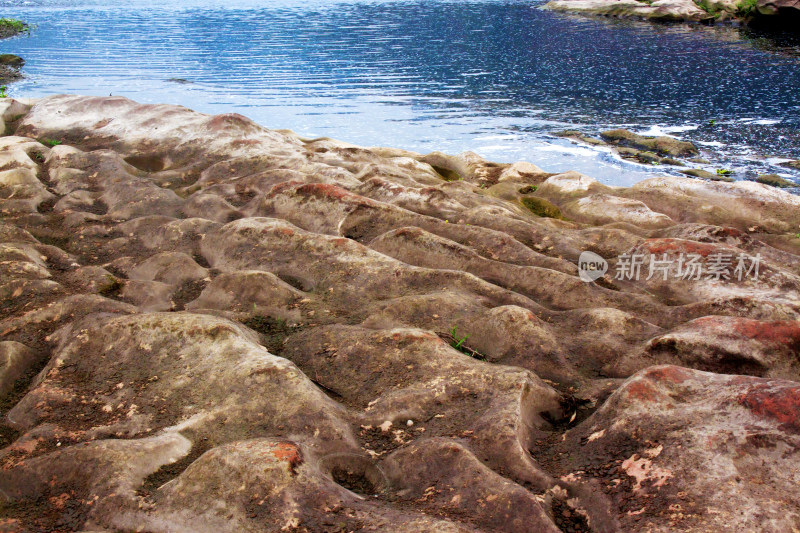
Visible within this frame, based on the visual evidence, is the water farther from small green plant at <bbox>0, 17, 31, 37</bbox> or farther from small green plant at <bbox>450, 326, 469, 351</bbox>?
small green plant at <bbox>450, 326, 469, 351</bbox>

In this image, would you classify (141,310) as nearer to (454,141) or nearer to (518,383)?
(518,383)

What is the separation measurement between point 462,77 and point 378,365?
47.2m

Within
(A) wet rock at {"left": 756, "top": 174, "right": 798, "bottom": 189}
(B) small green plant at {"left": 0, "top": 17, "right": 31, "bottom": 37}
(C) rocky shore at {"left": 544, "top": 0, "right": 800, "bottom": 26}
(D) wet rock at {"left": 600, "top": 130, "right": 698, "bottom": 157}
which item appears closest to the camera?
(A) wet rock at {"left": 756, "top": 174, "right": 798, "bottom": 189}

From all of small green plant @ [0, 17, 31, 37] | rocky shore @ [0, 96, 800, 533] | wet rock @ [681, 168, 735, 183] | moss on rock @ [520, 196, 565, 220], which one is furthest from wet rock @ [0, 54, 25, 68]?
wet rock @ [681, 168, 735, 183]

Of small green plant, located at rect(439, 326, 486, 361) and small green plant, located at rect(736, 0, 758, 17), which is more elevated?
small green plant, located at rect(736, 0, 758, 17)

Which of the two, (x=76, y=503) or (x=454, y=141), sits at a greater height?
(x=76, y=503)

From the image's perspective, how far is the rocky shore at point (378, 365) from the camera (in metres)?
6.21

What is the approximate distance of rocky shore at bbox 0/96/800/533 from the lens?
621cm

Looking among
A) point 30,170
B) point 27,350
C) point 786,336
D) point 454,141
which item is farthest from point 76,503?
point 454,141

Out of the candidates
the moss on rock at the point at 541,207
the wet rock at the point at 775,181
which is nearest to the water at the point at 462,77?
the wet rock at the point at 775,181

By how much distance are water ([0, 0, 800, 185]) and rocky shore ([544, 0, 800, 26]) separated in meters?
4.11

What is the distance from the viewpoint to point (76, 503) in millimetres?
6516

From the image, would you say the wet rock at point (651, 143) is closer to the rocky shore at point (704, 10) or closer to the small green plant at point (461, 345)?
the small green plant at point (461, 345)

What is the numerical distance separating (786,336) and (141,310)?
10.1m
